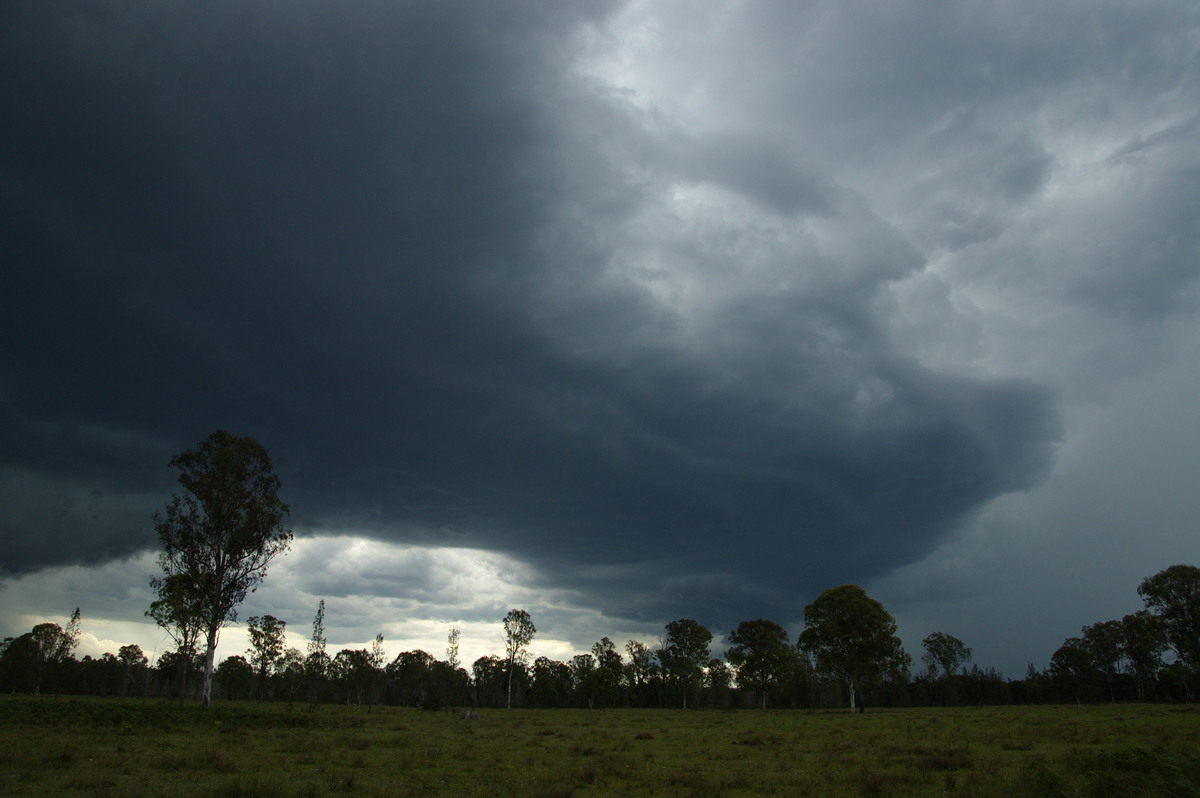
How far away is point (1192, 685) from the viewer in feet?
378

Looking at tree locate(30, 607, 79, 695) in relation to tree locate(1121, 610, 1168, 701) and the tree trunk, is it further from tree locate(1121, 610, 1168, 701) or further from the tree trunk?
tree locate(1121, 610, 1168, 701)

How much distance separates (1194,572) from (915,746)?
8083 cm

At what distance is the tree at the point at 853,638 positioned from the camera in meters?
86.0

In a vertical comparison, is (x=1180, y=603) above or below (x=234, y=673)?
above

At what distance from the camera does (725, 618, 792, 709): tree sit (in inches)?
4419

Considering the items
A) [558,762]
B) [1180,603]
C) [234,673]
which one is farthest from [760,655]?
[234,673]

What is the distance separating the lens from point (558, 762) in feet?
91.4

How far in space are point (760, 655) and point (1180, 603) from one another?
6003 centimetres

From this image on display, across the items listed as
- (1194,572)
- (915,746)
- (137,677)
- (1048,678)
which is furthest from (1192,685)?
(137,677)

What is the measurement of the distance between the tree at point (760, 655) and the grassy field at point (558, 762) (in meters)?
74.3

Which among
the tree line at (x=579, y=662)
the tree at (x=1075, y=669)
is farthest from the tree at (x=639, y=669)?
the tree at (x=1075, y=669)

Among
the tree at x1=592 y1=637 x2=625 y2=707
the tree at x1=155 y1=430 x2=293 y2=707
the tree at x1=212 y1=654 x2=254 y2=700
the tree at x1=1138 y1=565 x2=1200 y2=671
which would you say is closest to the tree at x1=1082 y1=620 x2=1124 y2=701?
the tree at x1=1138 y1=565 x2=1200 y2=671

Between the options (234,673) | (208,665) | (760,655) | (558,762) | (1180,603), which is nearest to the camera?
(558,762)

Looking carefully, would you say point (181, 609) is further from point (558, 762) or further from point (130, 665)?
point (130, 665)
